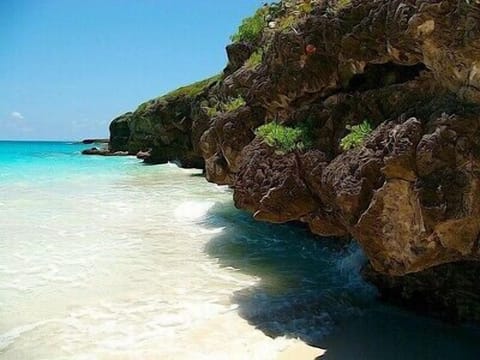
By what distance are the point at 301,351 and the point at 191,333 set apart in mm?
1845

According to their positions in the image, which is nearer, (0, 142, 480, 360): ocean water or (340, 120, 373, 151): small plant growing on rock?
(340, 120, 373, 151): small plant growing on rock

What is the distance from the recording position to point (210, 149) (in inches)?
449

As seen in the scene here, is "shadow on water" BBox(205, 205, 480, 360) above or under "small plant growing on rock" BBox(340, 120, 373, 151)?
under

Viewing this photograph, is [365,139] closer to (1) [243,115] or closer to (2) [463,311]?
(2) [463,311]

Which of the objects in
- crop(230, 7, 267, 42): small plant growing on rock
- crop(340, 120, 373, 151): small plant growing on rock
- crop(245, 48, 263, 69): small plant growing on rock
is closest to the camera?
crop(340, 120, 373, 151): small plant growing on rock

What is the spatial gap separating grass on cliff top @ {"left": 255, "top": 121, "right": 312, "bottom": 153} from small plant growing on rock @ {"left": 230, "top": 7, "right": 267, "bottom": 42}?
4.08 meters

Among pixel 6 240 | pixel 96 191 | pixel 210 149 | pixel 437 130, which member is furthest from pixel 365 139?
pixel 96 191

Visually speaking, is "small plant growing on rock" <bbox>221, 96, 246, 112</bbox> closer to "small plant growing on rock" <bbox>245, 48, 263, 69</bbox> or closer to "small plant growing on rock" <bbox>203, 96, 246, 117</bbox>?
"small plant growing on rock" <bbox>203, 96, 246, 117</bbox>

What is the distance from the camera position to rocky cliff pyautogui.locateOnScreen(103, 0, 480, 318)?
5.02 meters

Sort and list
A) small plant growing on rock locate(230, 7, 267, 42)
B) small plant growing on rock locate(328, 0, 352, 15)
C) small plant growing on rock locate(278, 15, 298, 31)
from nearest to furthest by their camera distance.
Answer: small plant growing on rock locate(328, 0, 352, 15)
small plant growing on rock locate(278, 15, 298, 31)
small plant growing on rock locate(230, 7, 267, 42)

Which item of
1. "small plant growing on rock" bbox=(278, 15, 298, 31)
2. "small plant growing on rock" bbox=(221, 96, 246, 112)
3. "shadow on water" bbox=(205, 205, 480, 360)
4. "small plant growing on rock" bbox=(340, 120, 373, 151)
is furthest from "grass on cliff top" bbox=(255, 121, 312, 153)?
"shadow on water" bbox=(205, 205, 480, 360)

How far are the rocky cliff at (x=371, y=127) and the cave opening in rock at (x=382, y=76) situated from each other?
20 millimetres

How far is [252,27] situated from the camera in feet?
36.9

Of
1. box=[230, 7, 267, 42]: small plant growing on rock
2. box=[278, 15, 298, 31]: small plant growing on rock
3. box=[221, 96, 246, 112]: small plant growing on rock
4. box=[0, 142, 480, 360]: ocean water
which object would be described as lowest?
box=[0, 142, 480, 360]: ocean water
